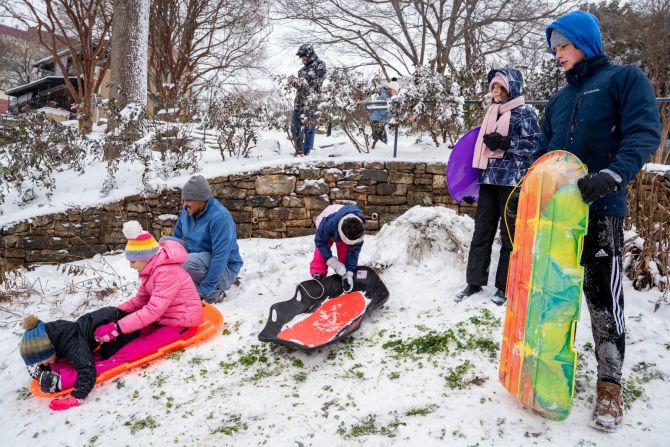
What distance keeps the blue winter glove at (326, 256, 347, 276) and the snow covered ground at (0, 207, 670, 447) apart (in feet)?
1.38

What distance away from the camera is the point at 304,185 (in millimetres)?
5637

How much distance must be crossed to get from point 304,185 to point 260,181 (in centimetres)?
54

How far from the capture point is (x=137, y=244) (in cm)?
308

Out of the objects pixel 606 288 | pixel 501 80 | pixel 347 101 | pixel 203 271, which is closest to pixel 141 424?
pixel 203 271

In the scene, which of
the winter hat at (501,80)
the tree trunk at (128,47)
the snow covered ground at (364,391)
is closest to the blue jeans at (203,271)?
the snow covered ground at (364,391)

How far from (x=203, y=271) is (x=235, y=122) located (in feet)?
10.5

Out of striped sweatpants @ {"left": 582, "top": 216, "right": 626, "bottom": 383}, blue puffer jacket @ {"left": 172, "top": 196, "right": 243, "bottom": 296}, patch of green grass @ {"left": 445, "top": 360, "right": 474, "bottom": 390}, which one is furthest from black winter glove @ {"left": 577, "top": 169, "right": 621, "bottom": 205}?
blue puffer jacket @ {"left": 172, "top": 196, "right": 243, "bottom": 296}

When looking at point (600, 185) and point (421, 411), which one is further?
point (421, 411)

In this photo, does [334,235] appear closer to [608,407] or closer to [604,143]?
[604,143]

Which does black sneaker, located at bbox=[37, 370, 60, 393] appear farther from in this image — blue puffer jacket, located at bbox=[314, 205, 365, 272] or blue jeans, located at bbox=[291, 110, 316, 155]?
blue jeans, located at bbox=[291, 110, 316, 155]

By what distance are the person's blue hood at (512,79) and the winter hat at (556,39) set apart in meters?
0.95

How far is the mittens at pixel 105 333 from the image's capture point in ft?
9.72

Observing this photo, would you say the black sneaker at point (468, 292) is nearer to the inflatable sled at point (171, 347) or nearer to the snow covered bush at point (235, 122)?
the inflatable sled at point (171, 347)

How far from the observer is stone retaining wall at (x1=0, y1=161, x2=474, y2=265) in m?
5.56
